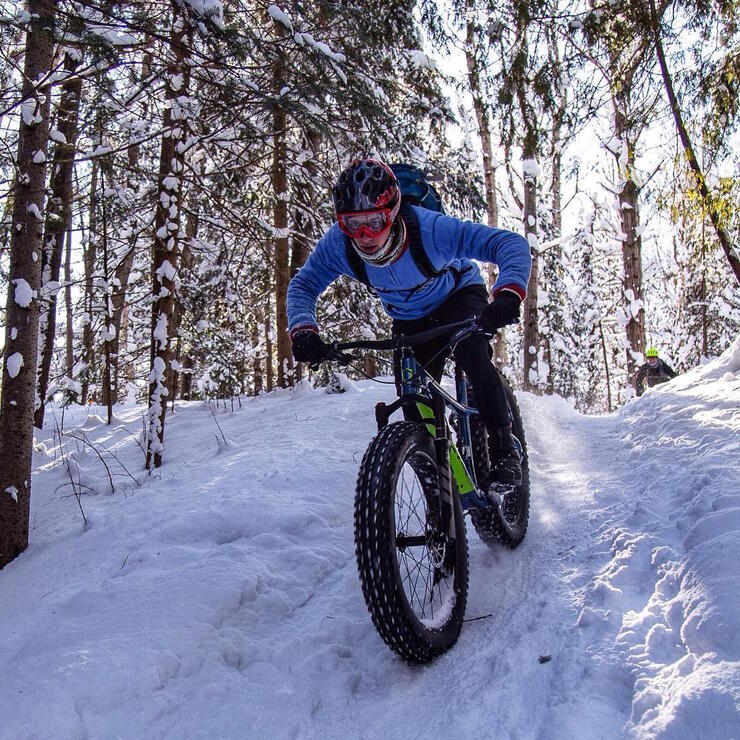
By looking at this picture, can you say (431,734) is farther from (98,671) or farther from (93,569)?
(93,569)

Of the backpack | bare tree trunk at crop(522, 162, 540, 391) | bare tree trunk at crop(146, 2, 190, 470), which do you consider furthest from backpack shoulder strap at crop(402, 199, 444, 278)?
bare tree trunk at crop(522, 162, 540, 391)

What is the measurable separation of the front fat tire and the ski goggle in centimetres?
104

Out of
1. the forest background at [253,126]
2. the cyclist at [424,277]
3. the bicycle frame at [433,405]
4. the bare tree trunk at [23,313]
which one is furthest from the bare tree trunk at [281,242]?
the bicycle frame at [433,405]

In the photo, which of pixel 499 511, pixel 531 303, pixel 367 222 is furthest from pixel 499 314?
pixel 531 303

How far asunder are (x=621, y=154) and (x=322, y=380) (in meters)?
9.58

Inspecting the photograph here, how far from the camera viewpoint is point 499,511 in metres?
3.49

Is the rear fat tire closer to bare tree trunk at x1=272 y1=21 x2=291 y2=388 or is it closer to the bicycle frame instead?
the bicycle frame

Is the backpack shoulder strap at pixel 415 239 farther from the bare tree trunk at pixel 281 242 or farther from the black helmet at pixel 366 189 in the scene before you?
the bare tree trunk at pixel 281 242

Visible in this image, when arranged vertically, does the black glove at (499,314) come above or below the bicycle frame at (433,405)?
above

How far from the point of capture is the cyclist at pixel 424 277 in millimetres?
2920

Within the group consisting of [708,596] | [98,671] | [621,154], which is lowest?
[98,671]

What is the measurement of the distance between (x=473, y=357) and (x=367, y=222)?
3.48 ft

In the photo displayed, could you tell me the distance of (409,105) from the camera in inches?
362

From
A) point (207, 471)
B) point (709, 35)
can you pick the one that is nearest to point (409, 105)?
point (709, 35)
